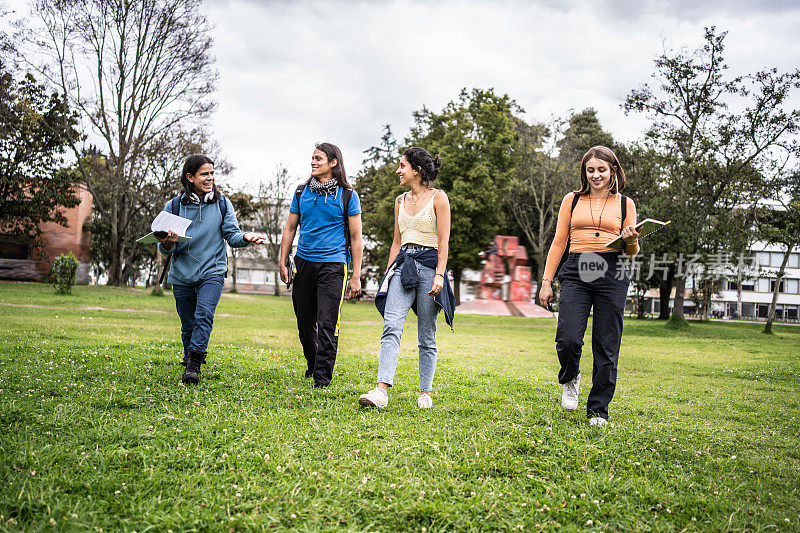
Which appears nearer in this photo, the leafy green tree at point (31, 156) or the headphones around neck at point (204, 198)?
the headphones around neck at point (204, 198)

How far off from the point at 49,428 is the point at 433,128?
32.4 m

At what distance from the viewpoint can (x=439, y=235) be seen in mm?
4914

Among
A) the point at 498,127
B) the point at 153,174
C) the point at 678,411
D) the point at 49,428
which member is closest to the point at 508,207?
the point at 498,127

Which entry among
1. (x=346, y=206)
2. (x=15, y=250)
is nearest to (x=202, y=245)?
(x=346, y=206)

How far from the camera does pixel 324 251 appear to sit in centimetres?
576

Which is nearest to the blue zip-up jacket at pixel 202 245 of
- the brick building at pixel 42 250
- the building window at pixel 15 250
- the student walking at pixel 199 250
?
the student walking at pixel 199 250

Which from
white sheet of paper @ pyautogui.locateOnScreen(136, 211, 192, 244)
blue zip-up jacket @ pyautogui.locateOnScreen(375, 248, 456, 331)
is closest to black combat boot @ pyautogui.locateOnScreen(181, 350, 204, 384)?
white sheet of paper @ pyautogui.locateOnScreen(136, 211, 192, 244)

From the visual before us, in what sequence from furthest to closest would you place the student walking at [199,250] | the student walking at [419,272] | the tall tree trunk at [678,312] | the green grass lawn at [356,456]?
the tall tree trunk at [678,312], the student walking at [199,250], the student walking at [419,272], the green grass lawn at [356,456]

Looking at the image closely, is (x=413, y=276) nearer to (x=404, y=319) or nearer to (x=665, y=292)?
(x=404, y=319)

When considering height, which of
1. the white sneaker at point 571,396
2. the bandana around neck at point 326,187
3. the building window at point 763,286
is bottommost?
the white sneaker at point 571,396

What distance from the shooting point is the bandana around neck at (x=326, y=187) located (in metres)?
5.80

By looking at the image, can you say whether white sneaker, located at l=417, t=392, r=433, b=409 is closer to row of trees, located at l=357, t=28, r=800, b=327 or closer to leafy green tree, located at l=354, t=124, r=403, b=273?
row of trees, located at l=357, t=28, r=800, b=327

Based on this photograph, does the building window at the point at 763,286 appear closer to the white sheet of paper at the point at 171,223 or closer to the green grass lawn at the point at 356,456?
the green grass lawn at the point at 356,456

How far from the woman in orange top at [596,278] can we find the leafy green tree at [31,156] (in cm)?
3164
